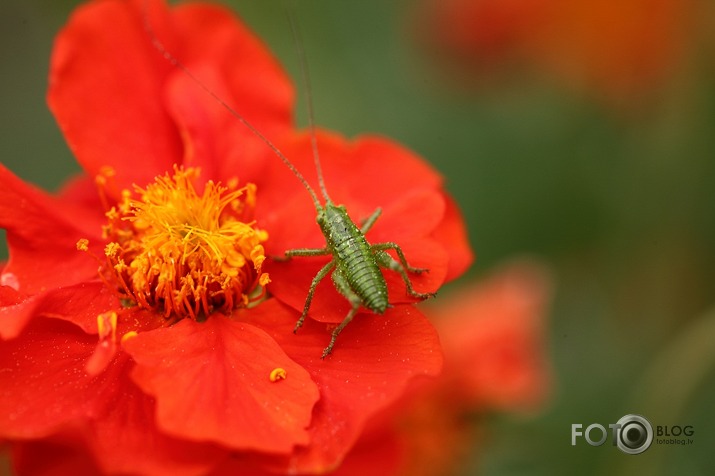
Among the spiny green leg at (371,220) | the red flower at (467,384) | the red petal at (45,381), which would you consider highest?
the spiny green leg at (371,220)

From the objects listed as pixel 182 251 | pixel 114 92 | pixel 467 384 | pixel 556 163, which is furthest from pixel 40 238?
pixel 556 163

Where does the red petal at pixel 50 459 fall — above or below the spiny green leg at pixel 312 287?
below

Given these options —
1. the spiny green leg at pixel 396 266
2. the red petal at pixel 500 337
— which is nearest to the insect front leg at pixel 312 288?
the spiny green leg at pixel 396 266

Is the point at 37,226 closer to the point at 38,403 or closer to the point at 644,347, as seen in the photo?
the point at 38,403

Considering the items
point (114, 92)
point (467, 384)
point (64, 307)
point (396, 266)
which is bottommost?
point (467, 384)

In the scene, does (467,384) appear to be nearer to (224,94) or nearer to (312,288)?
(312,288)

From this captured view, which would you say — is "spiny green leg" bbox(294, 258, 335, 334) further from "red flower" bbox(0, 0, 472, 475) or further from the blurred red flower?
the blurred red flower

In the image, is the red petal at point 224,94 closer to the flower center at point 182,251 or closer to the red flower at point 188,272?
the red flower at point 188,272
